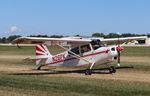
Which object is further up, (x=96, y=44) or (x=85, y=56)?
(x=96, y=44)

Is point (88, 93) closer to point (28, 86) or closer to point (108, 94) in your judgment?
point (108, 94)

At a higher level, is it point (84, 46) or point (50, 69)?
point (84, 46)

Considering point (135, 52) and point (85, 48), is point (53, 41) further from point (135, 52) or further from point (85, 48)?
point (135, 52)

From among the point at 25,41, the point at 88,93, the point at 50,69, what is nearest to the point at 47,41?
the point at 25,41

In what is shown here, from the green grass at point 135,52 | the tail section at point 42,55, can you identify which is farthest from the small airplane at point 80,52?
the green grass at point 135,52

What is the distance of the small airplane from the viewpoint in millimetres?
23641

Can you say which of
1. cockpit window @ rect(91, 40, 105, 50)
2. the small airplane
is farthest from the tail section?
cockpit window @ rect(91, 40, 105, 50)

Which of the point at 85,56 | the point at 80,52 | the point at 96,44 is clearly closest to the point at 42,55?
the point at 80,52

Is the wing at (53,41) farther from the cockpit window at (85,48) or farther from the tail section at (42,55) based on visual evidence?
the tail section at (42,55)

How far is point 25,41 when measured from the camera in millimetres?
24234

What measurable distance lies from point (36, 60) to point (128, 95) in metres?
13.8

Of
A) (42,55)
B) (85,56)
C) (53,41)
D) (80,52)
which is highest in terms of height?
(53,41)

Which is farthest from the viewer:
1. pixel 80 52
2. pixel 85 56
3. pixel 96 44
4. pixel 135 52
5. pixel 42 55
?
pixel 135 52

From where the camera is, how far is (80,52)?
2514cm
